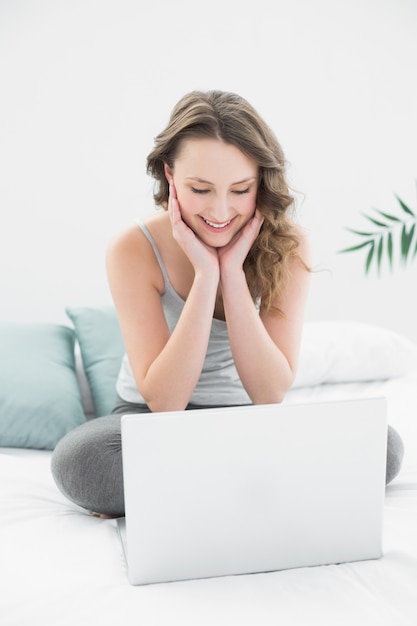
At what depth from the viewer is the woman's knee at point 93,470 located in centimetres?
140

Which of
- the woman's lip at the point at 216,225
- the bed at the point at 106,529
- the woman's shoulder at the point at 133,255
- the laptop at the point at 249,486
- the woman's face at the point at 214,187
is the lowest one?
the bed at the point at 106,529

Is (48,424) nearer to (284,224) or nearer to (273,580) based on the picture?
(284,224)

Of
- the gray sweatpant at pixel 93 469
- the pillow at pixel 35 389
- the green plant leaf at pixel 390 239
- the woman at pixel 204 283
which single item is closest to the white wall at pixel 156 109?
the green plant leaf at pixel 390 239

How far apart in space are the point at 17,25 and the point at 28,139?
378 mm

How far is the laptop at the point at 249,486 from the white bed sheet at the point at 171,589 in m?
0.04

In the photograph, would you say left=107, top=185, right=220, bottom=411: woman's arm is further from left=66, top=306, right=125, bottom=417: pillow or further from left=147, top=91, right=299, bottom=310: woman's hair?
left=66, top=306, right=125, bottom=417: pillow

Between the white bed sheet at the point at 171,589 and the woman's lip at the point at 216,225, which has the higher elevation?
the woman's lip at the point at 216,225

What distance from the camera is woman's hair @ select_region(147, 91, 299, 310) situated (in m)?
1.51

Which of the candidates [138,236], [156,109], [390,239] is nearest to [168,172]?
[138,236]

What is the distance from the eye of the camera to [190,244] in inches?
62.8

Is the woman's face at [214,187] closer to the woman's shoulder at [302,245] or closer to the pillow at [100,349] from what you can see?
the woman's shoulder at [302,245]

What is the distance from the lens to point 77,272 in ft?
8.91

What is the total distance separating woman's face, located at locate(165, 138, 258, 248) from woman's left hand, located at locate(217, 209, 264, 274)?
0.06 feet

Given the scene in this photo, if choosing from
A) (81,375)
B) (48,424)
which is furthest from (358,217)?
(48,424)
